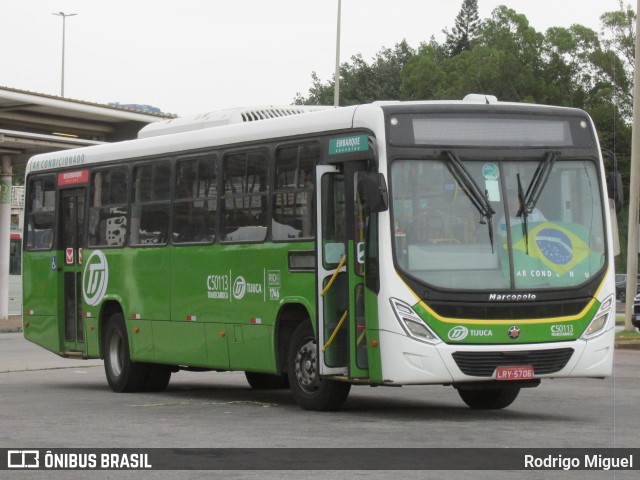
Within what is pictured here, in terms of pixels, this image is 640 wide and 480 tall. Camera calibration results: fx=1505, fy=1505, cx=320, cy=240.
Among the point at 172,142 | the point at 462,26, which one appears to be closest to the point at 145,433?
the point at 172,142

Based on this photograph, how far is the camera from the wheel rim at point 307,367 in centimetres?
1491

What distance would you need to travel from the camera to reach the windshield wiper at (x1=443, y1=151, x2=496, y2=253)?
14.1m

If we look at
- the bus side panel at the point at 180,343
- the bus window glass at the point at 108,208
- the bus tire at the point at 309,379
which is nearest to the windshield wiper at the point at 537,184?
the bus tire at the point at 309,379

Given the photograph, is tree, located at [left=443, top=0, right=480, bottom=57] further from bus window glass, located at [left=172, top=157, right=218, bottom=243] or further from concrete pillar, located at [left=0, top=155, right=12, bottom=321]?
bus window glass, located at [left=172, top=157, right=218, bottom=243]

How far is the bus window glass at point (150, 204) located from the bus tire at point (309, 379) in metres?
3.34

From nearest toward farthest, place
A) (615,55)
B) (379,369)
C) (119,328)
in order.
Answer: (379,369) → (119,328) → (615,55)

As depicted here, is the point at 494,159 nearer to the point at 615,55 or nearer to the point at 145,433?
the point at 145,433

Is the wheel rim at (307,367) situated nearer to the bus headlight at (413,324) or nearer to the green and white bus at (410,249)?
the green and white bus at (410,249)

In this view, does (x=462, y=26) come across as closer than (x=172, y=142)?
No

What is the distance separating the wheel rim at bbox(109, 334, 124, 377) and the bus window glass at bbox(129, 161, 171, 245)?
1.34 m

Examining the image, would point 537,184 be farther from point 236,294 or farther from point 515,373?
point 236,294

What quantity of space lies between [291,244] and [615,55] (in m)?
Answer: 69.2

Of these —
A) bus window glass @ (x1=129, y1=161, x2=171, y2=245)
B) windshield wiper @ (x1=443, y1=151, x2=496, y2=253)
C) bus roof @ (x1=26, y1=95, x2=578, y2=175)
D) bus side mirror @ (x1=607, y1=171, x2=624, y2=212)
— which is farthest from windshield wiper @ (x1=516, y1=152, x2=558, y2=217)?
bus window glass @ (x1=129, y1=161, x2=171, y2=245)

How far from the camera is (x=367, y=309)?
14133mm
